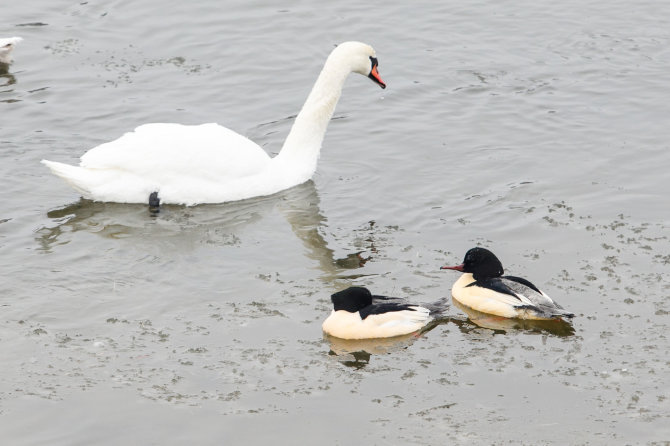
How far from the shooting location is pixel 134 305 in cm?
951

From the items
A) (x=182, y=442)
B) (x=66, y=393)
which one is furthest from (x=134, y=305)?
(x=182, y=442)

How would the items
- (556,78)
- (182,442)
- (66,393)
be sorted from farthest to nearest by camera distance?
(556,78), (66,393), (182,442)

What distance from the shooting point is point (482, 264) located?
962 cm

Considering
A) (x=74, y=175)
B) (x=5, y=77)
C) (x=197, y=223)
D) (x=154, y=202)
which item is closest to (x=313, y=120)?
(x=197, y=223)

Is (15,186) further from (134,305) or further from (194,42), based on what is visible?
→ (194,42)

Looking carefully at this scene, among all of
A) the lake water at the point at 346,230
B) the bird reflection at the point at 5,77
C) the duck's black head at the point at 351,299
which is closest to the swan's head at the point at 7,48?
the bird reflection at the point at 5,77

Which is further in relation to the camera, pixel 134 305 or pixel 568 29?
pixel 568 29

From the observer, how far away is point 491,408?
778cm

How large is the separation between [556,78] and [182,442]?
9728 millimetres

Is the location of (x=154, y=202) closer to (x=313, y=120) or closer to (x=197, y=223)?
(x=197, y=223)

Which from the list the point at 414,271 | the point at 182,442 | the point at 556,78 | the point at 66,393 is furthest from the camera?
the point at 556,78

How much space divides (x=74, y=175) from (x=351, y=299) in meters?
4.21

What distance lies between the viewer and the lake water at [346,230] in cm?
787

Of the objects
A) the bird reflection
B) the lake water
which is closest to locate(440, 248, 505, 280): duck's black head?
the lake water
